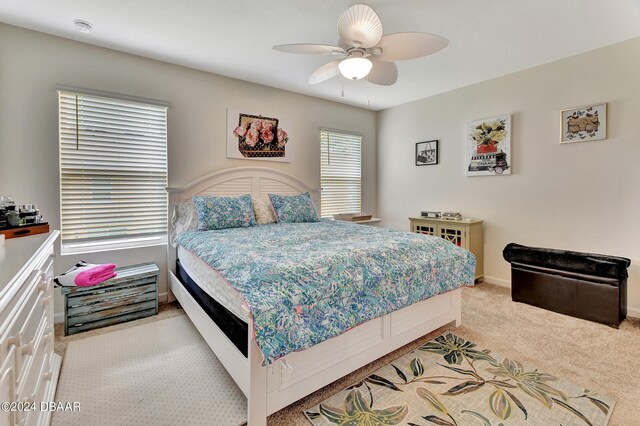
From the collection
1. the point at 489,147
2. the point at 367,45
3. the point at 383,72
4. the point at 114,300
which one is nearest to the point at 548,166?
the point at 489,147

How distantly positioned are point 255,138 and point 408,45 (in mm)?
2251

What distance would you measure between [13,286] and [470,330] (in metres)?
2.81

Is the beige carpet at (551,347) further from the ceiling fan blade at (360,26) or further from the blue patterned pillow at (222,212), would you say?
the ceiling fan blade at (360,26)

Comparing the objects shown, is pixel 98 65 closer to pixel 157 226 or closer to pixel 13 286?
pixel 157 226

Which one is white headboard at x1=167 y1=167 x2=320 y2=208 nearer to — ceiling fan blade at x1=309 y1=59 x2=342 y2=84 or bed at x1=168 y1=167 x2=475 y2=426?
bed at x1=168 y1=167 x2=475 y2=426

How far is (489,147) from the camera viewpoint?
145 inches

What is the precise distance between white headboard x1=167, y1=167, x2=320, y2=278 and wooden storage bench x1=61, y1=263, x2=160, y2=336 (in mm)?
391

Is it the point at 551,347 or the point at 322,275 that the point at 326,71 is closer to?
the point at 322,275

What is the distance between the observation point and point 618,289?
2.51 metres

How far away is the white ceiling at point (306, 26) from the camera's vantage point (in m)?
2.18

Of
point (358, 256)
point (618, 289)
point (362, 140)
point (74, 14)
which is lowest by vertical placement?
point (618, 289)

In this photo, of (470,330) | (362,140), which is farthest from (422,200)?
(470,330)

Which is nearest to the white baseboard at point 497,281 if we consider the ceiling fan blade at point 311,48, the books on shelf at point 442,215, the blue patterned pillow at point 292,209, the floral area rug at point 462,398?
the books on shelf at point 442,215

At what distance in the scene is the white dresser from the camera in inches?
32.9
